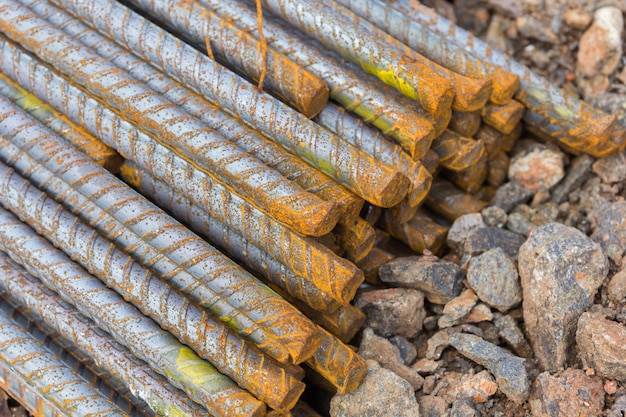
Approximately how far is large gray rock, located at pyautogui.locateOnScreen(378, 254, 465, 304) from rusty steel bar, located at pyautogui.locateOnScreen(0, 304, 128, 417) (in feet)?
6.03

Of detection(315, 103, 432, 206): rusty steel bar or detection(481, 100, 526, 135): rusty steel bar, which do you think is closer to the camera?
detection(315, 103, 432, 206): rusty steel bar

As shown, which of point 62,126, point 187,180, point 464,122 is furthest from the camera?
point 464,122

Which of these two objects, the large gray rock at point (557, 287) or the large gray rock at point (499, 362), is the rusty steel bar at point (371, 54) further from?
the large gray rock at point (499, 362)

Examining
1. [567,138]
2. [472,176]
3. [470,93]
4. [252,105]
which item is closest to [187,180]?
[252,105]

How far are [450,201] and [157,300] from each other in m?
2.18

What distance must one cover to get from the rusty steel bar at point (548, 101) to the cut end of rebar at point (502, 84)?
40mm

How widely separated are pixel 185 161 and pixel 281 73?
32.1 inches

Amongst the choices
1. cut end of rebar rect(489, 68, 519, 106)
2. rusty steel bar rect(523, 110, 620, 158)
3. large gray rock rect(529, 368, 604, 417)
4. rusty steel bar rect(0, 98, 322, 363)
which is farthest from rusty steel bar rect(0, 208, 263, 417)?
rusty steel bar rect(523, 110, 620, 158)

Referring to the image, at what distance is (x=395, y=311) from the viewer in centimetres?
476

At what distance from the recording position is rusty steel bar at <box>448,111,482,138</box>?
508 cm

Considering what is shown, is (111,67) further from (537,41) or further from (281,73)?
(537,41)

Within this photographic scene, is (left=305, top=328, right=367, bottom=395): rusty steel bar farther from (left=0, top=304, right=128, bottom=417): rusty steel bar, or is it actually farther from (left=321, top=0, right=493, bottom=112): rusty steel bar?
(left=321, top=0, right=493, bottom=112): rusty steel bar

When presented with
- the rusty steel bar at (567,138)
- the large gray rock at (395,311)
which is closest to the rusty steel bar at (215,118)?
the large gray rock at (395,311)

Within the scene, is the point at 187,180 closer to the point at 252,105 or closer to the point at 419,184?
the point at 252,105
